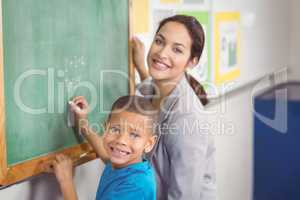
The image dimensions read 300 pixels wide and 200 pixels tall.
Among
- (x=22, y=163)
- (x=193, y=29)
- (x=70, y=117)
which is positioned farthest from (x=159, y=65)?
→ (x=22, y=163)

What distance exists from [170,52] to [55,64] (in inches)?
19.2

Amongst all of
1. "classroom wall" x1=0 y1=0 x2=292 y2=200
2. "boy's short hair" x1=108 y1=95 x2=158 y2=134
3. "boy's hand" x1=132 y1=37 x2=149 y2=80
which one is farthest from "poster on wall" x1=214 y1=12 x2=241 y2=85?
"boy's short hair" x1=108 y1=95 x2=158 y2=134

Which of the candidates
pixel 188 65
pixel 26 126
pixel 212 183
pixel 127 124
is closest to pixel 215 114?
pixel 212 183

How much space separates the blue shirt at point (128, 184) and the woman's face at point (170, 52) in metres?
0.41

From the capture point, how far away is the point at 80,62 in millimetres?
1672

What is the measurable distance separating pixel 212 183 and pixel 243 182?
1426 millimetres

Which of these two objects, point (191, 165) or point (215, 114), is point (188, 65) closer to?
point (191, 165)

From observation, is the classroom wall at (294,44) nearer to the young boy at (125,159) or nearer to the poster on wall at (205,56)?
the poster on wall at (205,56)

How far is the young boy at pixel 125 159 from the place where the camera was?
157cm

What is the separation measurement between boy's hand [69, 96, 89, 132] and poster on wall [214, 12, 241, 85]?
3.63 ft

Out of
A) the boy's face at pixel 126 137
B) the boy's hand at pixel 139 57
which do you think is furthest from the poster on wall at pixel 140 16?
the boy's face at pixel 126 137

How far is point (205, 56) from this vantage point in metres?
2.50

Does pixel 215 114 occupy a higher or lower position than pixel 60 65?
lower

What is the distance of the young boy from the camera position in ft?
5.15
